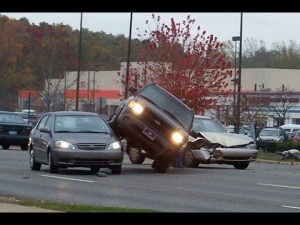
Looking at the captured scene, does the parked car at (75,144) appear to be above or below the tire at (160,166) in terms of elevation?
above

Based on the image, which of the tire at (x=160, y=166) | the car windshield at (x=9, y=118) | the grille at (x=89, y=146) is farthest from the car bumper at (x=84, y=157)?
the car windshield at (x=9, y=118)

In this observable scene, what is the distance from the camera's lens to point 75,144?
59.8ft

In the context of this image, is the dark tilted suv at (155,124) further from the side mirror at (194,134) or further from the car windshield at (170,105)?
the side mirror at (194,134)

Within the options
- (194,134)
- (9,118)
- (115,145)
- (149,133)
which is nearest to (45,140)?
(115,145)

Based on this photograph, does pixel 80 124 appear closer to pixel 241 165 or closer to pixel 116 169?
pixel 116 169

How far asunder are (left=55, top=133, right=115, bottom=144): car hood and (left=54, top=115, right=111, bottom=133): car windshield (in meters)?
0.27

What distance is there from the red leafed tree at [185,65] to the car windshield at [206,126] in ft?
57.8

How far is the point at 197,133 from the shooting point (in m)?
22.7

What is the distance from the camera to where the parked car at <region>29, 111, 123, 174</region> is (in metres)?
18.2

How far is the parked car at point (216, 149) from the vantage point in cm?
2264

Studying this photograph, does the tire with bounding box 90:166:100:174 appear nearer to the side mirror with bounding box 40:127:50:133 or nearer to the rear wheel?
the rear wheel

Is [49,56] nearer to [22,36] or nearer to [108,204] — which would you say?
[22,36]

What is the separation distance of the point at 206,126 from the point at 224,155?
5.36 feet
